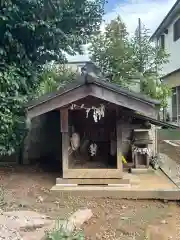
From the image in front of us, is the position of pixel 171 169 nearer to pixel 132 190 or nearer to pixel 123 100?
pixel 132 190

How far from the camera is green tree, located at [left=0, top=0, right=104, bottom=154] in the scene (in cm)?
569

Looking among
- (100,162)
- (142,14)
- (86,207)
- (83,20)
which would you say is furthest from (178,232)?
(142,14)

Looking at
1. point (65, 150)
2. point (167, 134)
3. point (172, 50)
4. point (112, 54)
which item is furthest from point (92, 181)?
point (172, 50)

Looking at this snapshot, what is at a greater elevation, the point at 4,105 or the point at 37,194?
the point at 4,105

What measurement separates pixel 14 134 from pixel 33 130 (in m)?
1.06

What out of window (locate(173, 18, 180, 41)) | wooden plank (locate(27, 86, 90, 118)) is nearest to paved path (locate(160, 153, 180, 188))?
wooden plank (locate(27, 86, 90, 118))

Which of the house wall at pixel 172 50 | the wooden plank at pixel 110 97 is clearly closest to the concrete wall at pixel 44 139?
the wooden plank at pixel 110 97

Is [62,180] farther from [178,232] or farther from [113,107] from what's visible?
[178,232]

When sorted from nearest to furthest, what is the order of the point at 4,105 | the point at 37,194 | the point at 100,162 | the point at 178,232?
1. the point at 178,232
2. the point at 37,194
3. the point at 4,105
4. the point at 100,162

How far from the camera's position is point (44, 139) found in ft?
23.8

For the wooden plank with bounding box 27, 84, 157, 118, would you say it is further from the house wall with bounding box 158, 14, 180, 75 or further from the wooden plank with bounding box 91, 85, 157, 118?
the house wall with bounding box 158, 14, 180, 75

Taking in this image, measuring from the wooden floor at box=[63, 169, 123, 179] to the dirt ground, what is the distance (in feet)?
1.37

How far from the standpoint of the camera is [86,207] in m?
4.45

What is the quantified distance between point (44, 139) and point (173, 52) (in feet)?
39.5
